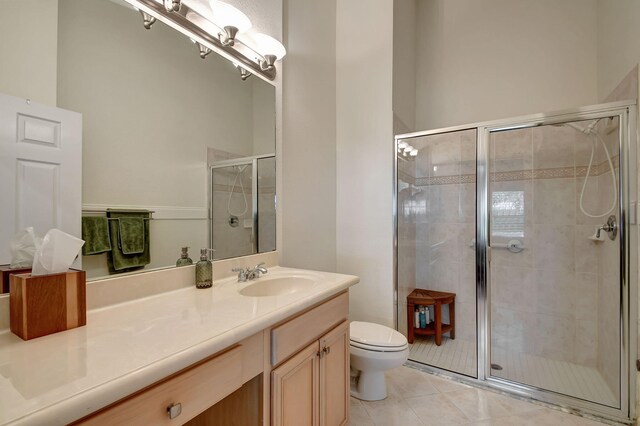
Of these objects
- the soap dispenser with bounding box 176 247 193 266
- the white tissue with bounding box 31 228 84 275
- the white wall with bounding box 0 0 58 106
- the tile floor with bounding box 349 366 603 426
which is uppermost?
the white wall with bounding box 0 0 58 106

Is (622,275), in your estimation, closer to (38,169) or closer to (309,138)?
(309,138)

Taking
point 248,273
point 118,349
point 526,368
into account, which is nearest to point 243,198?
point 248,273

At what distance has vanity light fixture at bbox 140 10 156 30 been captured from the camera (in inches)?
45.9

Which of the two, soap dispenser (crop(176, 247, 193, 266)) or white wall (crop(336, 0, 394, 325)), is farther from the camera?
white wall (crop(336, 0, 394, 325))

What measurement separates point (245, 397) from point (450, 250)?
2.24m

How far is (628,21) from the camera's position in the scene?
1738 millimetres

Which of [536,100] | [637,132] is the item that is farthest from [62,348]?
[536,100]

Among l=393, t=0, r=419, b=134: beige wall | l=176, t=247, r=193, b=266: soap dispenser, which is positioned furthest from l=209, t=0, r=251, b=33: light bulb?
l=393, t=0, r=419, b=134: beige wall

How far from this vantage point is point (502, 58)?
8.51 ft

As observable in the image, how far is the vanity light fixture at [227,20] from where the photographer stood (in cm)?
140

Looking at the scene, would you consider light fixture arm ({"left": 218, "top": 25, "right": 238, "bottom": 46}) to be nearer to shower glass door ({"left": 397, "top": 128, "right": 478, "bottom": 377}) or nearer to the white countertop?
the white countertop

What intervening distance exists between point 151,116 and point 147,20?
→ 39 centimetres

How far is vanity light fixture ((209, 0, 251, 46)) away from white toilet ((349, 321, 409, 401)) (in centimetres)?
181

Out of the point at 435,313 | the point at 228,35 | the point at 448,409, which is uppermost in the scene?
the point at 228,35
